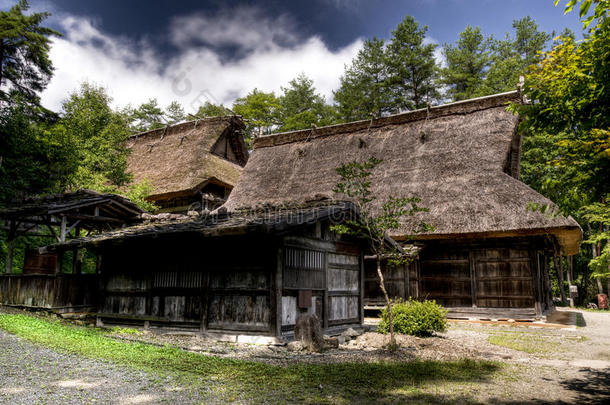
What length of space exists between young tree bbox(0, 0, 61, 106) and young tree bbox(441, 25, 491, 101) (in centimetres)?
2692

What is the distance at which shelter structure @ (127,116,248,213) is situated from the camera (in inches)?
917

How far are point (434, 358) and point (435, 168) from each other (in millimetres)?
11144

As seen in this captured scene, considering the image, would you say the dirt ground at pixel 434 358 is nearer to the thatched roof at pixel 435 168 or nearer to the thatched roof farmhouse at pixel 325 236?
the thatched roof farmhouse at pixel 325 236

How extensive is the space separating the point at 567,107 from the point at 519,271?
1153 centimetres

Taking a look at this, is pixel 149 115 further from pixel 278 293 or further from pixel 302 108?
pixel 278 293

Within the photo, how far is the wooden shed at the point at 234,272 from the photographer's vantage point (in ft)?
30.5

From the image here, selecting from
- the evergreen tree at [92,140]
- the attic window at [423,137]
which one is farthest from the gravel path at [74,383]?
the attic window at [423,137]

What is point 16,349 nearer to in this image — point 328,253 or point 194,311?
point 194,311

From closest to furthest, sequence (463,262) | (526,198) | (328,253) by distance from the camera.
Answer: (328,253)
(526,198)
(463,262)

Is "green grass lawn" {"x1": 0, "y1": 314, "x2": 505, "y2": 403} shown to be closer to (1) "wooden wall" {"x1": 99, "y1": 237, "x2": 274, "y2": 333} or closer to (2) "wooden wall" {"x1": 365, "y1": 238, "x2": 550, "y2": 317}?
(1) "wooden wall" {"x1": 99, "y1": 237, "x2": 274, "y2": 333}

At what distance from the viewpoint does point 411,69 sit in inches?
1326

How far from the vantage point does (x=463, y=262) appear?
52.2ft

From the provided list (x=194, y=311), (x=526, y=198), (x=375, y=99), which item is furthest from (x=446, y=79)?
(x=194, y=311)

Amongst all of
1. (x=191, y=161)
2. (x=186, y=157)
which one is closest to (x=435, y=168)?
(x=191, y=161)
